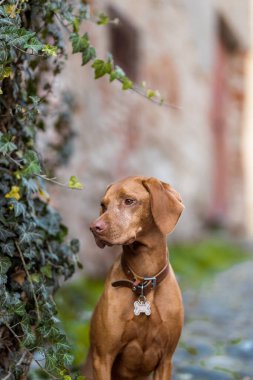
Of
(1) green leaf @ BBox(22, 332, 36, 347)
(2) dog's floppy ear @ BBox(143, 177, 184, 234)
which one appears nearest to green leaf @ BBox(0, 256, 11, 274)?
(1) green leaf @ BBox(22, 332, 36, 347)

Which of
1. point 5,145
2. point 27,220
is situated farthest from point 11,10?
point 27,220

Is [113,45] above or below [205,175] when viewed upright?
above

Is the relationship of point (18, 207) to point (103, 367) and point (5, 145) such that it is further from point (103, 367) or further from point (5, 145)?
point (103, 367)

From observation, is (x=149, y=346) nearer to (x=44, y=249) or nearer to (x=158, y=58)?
(x=44, y=249)

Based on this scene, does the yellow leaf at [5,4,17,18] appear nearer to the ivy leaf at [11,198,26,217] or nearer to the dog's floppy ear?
the ivy leaf at [11,198,26,217]

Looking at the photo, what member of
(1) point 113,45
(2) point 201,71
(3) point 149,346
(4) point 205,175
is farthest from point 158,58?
(3) point 149,346

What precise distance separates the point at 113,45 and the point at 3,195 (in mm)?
6059

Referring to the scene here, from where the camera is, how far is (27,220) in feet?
9.80

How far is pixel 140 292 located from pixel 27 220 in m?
0.56

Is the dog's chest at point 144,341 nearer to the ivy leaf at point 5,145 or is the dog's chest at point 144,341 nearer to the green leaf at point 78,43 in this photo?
the ivy leaf at point 5,145

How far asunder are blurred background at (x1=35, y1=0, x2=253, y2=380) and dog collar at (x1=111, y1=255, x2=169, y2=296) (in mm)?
803

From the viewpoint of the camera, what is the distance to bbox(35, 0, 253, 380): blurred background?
534 centimetres

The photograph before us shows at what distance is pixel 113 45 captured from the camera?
874 cm

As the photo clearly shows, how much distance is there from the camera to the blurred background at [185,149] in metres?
5.34
